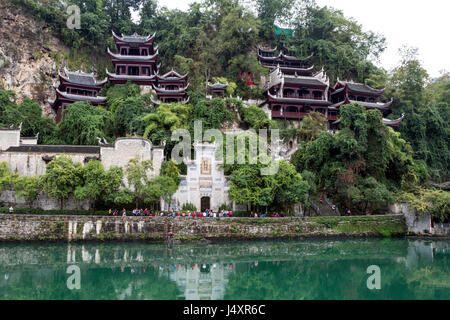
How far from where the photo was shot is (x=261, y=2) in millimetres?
50938

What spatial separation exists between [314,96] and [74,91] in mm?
26366

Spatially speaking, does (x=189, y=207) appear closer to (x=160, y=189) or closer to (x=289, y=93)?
(x=160, y=189)

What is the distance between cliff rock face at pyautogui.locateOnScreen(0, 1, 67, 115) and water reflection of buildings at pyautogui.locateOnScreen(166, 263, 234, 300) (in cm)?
3027

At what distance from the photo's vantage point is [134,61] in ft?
129

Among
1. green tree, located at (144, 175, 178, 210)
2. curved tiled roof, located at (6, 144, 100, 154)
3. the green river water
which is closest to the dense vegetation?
green tree, located at (144, 175, 178, 210)

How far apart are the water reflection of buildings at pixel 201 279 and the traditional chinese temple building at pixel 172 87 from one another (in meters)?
22.4

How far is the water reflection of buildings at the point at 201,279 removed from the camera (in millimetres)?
12012

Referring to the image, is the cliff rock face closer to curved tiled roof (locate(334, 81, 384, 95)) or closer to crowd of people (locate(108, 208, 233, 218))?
→ crowd of people (locate(108, 208, 233, 218))

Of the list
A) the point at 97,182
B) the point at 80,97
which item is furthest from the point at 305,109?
the point at 97,182

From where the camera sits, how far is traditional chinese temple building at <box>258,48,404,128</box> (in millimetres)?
37938

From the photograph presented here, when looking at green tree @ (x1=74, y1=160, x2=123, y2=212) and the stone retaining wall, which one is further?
green tree @ (x1=74, y1=160, x2=123, y2=212)

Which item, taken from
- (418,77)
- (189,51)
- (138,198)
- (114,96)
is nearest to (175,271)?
(138,198)

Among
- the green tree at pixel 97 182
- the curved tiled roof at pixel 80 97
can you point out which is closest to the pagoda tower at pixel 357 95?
the curved tiled roof at pixel 80 97

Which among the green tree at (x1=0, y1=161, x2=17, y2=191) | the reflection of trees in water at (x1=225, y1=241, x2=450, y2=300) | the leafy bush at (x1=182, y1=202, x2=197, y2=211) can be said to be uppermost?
the green tree at (x1=0, y1=161, x2=17, y2=191)
